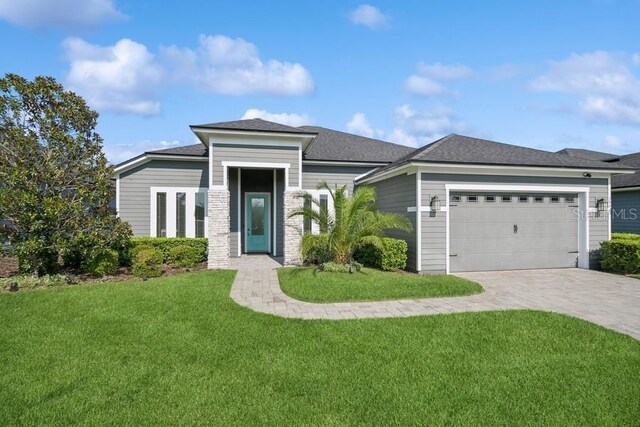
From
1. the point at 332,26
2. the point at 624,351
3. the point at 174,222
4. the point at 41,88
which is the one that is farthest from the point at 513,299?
the point at 41,88

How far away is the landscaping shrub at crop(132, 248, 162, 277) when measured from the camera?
947 centimetres

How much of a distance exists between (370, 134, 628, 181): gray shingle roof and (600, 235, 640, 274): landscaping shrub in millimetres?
2306

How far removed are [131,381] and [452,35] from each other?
38.4ft

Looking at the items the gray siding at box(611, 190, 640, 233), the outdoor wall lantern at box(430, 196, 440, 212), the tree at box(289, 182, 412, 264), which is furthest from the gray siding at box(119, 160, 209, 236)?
the gray siding at box(611, 190, 640, 233)

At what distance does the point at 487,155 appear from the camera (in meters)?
10.7

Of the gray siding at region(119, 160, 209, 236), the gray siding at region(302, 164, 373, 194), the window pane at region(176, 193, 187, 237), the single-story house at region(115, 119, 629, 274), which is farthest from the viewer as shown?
the gray siding at region(302, 164, 373, 194)

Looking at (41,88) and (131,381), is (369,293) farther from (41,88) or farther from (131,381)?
(41,88)

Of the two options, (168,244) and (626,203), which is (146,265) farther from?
(626,203)

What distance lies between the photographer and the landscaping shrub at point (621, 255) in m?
9.72

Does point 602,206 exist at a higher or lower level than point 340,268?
higher

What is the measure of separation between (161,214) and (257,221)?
11.7 feet

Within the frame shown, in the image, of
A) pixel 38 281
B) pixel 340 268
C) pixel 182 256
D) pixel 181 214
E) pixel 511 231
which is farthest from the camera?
pixel 181 214

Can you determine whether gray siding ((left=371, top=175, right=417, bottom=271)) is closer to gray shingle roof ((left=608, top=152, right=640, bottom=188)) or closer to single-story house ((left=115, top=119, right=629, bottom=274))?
single-story house ((left=115, top=119, right=629, bottom=274))

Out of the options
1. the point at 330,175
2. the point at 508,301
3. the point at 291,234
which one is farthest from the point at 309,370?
the point at 330,175
